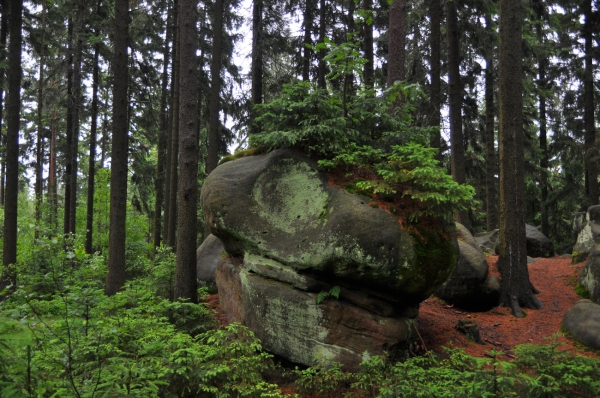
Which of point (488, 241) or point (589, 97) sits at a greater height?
point (589, 97)

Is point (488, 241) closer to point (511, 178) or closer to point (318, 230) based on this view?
point (511, 178)

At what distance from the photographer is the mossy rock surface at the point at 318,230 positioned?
6.46m

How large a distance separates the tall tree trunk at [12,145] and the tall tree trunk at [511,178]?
43.3ft

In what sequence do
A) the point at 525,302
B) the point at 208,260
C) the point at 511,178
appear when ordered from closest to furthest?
the point at 525,302 < the point at 511,178 < the point at 208,260

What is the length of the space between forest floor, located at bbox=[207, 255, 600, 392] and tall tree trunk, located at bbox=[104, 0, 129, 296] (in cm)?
255

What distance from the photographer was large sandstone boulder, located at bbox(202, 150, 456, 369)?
255 inches

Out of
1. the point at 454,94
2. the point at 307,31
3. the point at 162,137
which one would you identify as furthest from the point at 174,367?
the point at 162,137

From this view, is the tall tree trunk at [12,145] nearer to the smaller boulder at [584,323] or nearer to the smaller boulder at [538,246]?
the smaller boulder at [584,323]

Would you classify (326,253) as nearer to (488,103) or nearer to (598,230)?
(598,230)

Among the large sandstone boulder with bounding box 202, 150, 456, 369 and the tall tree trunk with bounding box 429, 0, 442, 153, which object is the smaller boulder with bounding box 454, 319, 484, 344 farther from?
the tall tree trunk with bounding box 429, 0, 442, 153

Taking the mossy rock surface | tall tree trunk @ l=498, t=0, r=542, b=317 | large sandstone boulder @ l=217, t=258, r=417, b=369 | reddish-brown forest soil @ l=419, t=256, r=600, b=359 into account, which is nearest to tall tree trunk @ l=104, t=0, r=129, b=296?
the mossy rock surface

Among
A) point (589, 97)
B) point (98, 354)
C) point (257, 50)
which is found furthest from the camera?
point (589, 97)

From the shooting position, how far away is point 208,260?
11758mm

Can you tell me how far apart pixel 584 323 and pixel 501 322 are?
1513mm
